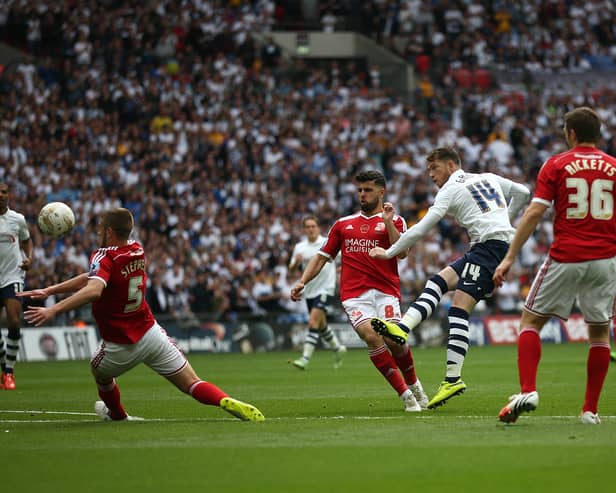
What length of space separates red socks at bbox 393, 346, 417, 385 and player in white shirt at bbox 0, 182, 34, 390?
683 centimetres

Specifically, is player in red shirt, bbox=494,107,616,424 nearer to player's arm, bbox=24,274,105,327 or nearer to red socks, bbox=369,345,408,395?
red socks, bbox=369,345,408,395

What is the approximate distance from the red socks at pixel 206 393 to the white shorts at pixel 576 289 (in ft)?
9.55

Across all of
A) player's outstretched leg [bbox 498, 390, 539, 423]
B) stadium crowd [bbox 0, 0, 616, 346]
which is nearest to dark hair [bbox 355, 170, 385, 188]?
player's outstretched leg [bbox 498, 390, 539, 423]

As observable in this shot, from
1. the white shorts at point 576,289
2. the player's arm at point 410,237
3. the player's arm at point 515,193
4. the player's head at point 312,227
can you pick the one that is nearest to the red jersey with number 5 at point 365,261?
the player's arm at point 410,237

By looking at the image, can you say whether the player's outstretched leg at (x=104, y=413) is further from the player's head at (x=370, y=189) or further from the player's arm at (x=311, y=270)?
the player's head at (x=370, y=189)

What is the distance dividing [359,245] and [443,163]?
1255mm

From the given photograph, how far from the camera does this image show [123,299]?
1038 centimetres

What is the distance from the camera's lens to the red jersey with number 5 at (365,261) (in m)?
12.1

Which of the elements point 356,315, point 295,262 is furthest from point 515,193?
point 295,262

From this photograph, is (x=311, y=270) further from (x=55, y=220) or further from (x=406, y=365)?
(x=55, y=220)

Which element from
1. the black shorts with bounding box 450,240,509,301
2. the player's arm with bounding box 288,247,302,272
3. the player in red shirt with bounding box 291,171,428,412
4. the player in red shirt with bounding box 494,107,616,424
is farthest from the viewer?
the player's arm with bounding box 288,247,302,272

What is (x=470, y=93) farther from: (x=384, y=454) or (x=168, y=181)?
(x=384, y=454)

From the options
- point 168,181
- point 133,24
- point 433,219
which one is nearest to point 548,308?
point 433,219

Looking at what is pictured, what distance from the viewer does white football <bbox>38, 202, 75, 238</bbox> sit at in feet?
41.1
